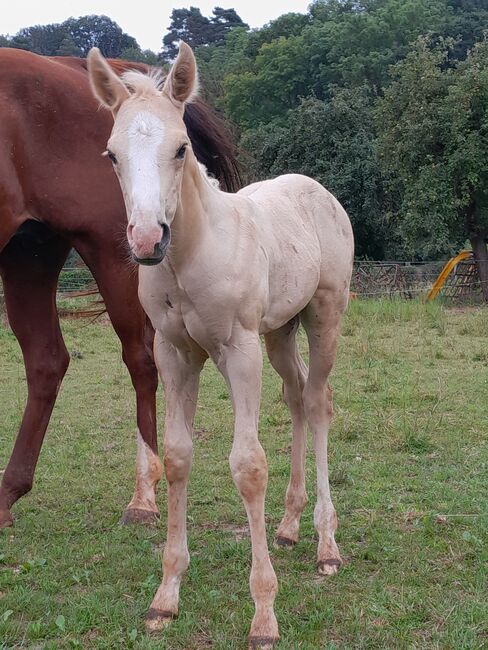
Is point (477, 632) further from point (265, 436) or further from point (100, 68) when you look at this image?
point (265, 436)

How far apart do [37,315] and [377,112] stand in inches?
916

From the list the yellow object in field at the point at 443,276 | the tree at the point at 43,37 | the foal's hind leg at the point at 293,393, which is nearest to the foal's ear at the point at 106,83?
the foal's hind leg at the point at 293,393

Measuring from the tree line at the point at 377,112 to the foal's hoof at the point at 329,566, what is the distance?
2699 millimetres

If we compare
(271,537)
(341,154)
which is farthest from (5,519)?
(341,154)

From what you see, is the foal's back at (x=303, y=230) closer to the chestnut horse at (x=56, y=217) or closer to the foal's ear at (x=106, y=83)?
the foal's ear at (x=106, y=83)

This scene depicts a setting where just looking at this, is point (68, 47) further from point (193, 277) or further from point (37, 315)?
point (193, 277)

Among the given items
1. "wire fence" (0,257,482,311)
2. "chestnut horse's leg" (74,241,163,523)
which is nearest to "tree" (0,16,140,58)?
"wire fence" (0,257,482,311)

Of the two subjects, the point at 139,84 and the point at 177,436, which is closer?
the point at 139,84

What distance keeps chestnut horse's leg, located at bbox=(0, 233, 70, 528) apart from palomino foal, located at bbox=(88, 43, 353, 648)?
1559mm

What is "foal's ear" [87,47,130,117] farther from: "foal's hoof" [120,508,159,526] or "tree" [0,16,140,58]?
"tree" [0,16,140,58]

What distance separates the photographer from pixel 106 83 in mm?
2852

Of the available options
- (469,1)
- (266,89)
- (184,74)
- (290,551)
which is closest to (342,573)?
(290,551)

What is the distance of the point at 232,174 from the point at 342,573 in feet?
8.68

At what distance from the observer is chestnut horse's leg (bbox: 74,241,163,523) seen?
4.20 m
